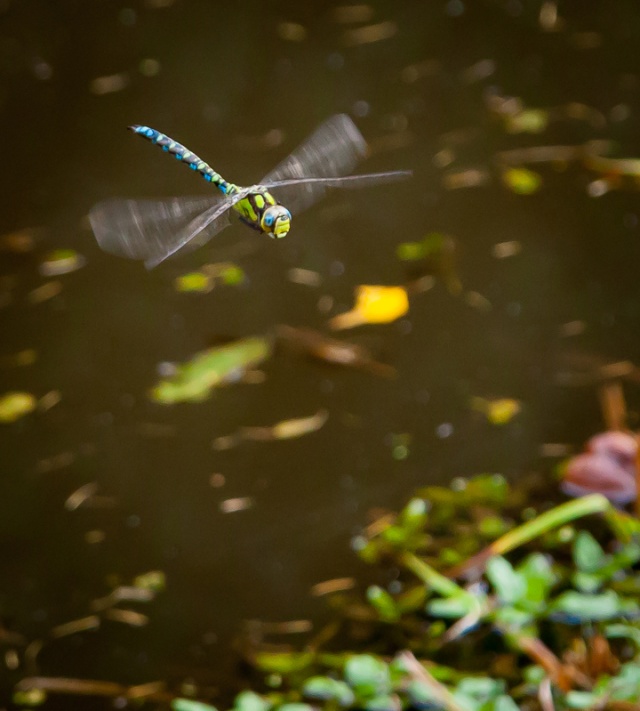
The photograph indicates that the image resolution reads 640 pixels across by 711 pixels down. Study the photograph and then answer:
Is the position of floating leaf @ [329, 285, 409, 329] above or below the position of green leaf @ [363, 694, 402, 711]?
above

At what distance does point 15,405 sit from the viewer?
3.42 ft

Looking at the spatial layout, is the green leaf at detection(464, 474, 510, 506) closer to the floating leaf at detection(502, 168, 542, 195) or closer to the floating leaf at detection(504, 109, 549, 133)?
the floating leaf at detection(502, 168, 542, 195)

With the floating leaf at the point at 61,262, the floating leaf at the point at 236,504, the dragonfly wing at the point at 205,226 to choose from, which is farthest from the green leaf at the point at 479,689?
the floating leaf at the point at 61,262

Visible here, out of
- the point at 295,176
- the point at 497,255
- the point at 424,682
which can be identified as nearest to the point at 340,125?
the point at 295,176

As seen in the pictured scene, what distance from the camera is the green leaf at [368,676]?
0.68 meters

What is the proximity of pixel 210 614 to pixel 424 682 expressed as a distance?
13.9 inches

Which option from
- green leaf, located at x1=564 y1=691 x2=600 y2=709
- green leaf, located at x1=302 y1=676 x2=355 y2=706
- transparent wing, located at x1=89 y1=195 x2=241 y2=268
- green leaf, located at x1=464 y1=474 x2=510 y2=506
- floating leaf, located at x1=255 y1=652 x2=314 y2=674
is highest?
transparent wing, located at x1=89 y1=195 x2=241 y2=268

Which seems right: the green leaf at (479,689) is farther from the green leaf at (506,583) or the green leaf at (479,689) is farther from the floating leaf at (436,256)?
the floating leaf at (436,256)

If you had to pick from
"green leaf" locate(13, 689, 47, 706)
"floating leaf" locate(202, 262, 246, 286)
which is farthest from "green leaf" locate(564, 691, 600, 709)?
"floating leaf" locate(202, 262, 246, 286)

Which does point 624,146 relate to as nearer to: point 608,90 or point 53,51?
point 608,90

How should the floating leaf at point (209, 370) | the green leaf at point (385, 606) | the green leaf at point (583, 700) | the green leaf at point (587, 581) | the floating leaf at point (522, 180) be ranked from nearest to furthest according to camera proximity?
the green leaf at point (583, 700), the green leaf at point (587, 581), the green leaf at point (385, 606), the floating leaf at point (209, 370), the floating leaf at point (522, 180)

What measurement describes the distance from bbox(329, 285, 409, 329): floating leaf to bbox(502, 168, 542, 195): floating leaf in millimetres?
251

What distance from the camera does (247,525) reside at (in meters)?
1.01

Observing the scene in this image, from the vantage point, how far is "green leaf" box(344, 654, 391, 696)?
26.8 inches
